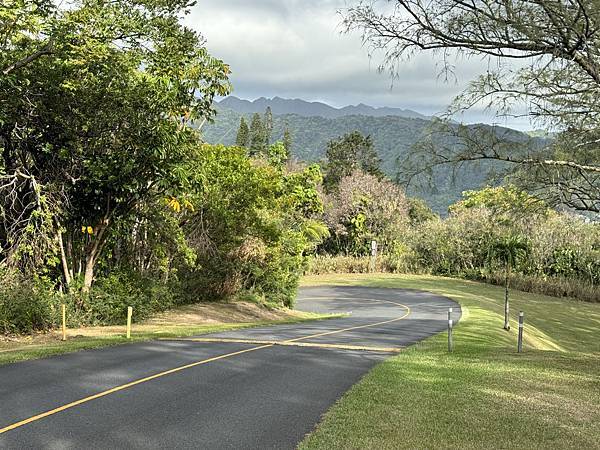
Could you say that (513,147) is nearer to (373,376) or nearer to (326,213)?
(373,376)

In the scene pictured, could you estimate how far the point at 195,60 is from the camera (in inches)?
763

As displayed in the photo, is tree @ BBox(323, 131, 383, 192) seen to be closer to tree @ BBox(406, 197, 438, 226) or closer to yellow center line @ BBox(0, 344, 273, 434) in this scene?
tree @ BBox(406, 197, 438, 226)

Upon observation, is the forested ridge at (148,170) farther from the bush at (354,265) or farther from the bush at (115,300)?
the bush at (354,265)

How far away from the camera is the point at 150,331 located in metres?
18.8

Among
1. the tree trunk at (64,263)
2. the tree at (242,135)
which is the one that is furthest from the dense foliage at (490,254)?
the tree at (242,135)

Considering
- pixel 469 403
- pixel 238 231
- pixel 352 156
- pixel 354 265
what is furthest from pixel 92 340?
pixel 352 156

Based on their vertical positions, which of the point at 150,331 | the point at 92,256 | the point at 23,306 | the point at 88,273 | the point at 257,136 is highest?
the point at 257,136

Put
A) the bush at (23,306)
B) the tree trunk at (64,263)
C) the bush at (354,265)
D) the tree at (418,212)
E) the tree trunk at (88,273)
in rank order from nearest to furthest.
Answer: the bush at (23,306) → the tree trunk at (64,263) → the tree trunk at (88,273) → the bush at (354,265) → the tree at (418,212)

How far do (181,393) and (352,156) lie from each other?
78522 millimetres

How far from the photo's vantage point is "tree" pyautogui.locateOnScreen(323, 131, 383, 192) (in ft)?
275

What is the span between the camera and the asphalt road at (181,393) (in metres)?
6.96

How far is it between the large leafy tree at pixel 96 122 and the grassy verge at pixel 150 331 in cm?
270

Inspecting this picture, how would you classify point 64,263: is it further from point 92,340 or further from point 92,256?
point 92,340

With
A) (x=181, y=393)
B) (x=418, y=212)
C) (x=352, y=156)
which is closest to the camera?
(x=181, y=393)
